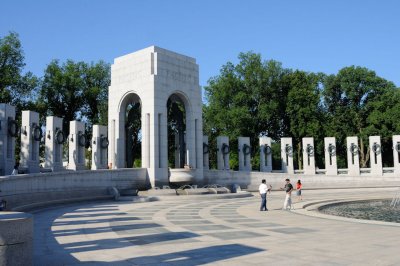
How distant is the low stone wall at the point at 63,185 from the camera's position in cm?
2038

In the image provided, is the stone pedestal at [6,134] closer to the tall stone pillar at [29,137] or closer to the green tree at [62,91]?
the tall stone pillar at [29,137]

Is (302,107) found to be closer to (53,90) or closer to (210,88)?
(210,88)

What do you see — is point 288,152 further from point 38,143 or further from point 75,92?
point 75,92

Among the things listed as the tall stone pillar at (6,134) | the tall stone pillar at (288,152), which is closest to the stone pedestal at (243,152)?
the tall stone pillar at (288,152)

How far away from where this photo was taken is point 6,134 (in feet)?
93.9

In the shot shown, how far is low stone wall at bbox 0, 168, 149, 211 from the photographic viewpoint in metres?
20.4

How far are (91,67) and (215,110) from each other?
20.7 m

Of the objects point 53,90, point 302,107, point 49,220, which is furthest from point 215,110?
point 49,220

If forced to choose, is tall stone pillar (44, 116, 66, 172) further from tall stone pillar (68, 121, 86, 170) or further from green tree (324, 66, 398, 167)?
green tree (324, 66, 398, 167)

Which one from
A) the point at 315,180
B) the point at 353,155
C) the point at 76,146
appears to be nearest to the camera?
the point at 76,146

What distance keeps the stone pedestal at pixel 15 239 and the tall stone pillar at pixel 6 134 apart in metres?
22.4

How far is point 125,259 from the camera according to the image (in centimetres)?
929

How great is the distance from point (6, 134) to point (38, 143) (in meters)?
5.12

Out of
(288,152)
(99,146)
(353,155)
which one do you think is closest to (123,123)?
(99,146)
